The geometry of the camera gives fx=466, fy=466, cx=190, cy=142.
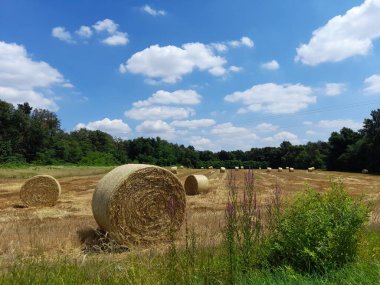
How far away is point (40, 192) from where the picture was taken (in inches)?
755

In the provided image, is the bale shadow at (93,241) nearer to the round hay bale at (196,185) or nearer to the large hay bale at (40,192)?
the large hay bale at (40,192)

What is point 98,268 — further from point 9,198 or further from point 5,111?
point 5,111

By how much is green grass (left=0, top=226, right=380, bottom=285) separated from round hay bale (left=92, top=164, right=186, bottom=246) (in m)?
3.93

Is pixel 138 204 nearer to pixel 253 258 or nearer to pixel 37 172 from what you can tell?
pixel 253 258

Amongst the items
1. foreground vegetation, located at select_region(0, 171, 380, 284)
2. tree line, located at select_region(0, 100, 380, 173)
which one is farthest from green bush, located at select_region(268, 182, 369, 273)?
tree line, located at select_region(0, 100, 380, 173)

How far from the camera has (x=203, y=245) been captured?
709cm

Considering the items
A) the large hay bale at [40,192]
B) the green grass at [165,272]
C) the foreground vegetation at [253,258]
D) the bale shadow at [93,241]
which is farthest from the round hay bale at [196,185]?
the green grass at [165,272]

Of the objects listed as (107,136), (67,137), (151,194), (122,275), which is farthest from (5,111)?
(122,275)

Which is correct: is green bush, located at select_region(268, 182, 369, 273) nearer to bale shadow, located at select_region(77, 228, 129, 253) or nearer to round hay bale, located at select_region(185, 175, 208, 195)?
bale shadow, located at select_region(77, 228, 129, 253)

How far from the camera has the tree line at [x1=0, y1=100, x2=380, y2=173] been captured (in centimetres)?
7012

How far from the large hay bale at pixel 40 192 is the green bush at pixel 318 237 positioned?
46.1 ft

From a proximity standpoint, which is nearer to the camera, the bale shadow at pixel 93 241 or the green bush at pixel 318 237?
the green bush at pixel 318 237

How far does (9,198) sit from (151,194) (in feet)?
41.5

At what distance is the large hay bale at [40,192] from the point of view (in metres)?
19.0
